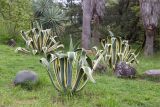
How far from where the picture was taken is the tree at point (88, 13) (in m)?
18.1

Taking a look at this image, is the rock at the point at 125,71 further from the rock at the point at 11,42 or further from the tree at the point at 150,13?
the rock at the point at 11,42

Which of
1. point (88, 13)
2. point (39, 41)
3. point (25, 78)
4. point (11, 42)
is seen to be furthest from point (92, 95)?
point (11, 42)

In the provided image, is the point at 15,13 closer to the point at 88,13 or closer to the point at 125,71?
the point at 88,13

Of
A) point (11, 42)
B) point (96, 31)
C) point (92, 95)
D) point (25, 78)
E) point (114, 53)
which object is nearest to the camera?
point (92, 95)

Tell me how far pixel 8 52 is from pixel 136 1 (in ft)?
42.4

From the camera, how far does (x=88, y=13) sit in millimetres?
18141

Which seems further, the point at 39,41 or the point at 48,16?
the point at 48,16

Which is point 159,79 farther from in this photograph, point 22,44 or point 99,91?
point 22,44

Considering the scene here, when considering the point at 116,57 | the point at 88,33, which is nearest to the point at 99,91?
the point at 116,57

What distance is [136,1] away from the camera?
2555 centimetres

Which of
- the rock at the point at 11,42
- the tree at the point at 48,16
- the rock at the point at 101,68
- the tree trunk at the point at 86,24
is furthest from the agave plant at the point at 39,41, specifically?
the tree at the point at 48,16

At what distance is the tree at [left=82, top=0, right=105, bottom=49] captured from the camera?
59.4 feet

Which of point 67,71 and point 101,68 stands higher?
point 67,71

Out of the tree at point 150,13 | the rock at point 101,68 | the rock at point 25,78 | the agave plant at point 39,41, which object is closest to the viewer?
the rock at point 25,78
